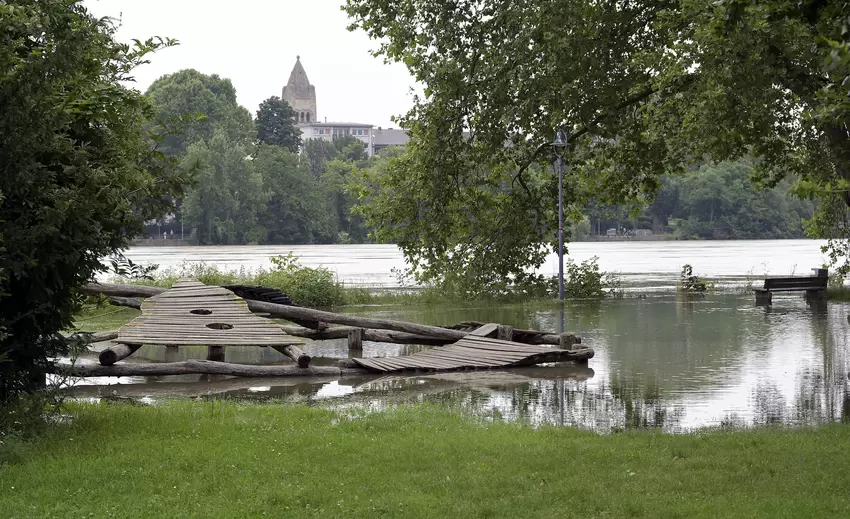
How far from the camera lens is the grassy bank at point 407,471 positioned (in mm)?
7344

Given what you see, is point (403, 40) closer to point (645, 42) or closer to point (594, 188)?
point (645, 42)

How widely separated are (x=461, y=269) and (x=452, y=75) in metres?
4.60

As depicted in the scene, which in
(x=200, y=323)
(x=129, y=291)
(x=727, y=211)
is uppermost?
(x=727, y=211)

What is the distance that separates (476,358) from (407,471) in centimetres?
973

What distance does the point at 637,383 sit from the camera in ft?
51.0

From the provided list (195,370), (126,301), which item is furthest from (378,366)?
(126,301)

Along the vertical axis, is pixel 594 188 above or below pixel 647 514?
above

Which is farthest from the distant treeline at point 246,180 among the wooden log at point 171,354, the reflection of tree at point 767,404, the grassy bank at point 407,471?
the grassy bank at point 407,471

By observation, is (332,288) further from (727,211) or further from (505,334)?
(727,211)

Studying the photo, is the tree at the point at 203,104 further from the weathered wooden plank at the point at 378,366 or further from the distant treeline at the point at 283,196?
the weathered wooden plank at the point at 378,366

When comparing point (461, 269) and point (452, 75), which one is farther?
point (461, 269)

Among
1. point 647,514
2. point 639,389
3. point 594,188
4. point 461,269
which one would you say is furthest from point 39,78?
point 594,188

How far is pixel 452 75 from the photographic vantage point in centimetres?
1886

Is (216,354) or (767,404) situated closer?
(767,404)
